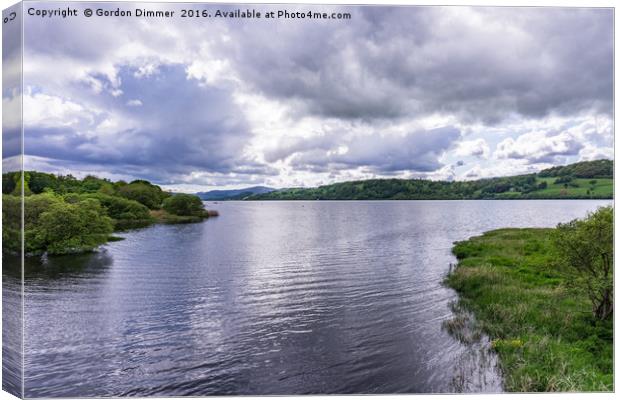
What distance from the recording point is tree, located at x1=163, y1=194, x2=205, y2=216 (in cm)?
1078

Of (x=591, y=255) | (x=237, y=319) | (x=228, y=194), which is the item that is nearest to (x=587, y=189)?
(x=591, y=255)

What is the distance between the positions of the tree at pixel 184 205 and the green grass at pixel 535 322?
8557mm

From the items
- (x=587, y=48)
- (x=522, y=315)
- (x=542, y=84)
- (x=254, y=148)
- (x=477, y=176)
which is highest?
(x=587, y=48)

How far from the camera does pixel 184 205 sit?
35.8ft

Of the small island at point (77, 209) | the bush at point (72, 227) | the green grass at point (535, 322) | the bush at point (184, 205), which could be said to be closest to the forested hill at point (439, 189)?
the bush at point (184, 205)

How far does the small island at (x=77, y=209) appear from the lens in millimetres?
8227

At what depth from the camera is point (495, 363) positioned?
9.70 m

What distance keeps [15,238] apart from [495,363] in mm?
11006

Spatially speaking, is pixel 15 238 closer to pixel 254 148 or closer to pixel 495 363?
pixel 254 148

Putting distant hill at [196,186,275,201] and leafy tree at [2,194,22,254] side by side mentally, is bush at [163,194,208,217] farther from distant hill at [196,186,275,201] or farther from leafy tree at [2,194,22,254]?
leafy tree at [2,194,22,254]

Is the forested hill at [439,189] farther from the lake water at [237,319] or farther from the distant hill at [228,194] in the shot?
the lake water at [237,319]

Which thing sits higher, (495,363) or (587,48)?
(587,48)

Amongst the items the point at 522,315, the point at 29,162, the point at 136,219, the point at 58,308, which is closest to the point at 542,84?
the point at 522,315

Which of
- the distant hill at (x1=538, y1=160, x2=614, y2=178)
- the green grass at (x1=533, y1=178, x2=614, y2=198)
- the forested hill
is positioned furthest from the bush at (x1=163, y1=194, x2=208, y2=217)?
the distant hill at (x1=538, y1=160, x2=614, y2=178)
